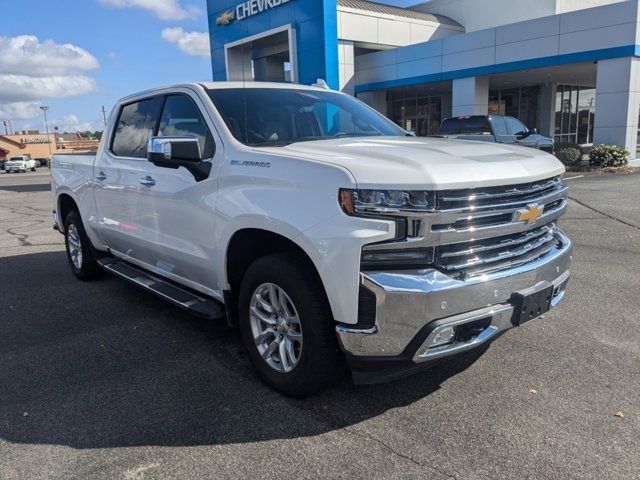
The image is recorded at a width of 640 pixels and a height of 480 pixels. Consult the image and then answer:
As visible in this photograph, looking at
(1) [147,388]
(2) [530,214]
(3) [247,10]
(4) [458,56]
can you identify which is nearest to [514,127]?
(4) [458,56]

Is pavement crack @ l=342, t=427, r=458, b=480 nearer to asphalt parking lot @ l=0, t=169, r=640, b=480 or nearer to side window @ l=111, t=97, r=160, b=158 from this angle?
asphalt parking lot @ l=0, t=169, r=640, b=480

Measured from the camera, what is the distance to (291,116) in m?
4.37

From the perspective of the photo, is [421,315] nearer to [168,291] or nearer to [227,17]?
[168,291]

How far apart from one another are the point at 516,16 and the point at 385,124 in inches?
1240

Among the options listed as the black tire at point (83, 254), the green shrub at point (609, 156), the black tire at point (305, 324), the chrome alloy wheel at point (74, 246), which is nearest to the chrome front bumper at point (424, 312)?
the black tire at point (305, 324)

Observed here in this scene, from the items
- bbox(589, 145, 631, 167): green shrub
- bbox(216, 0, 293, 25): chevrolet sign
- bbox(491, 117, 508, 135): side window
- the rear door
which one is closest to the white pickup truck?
the rear door

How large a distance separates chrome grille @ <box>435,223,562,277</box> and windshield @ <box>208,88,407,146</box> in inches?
60.4

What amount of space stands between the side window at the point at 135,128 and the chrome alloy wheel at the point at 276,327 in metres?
2.07

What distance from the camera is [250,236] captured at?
3.64 metres

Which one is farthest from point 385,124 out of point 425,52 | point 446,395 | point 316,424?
point 425,52

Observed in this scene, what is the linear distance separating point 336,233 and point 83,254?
14.9 feet

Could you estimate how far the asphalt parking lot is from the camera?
2.83 meters

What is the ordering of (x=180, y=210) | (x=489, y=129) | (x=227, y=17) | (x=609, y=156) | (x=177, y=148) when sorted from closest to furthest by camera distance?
(x=177, y=148) < (x=180, y=210) < (x=489, y=129) < (x=609, y=156) < (x=227, y=17)

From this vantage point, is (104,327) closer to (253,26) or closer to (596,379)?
(596,379)
